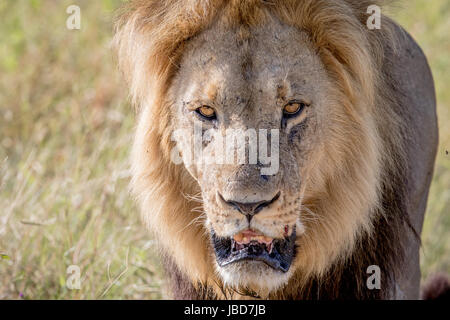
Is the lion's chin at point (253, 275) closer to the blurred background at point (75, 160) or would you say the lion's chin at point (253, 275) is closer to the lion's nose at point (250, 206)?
the lion's nose at point (250, 206)

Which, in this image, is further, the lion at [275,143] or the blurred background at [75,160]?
the blurred background at [75,160]

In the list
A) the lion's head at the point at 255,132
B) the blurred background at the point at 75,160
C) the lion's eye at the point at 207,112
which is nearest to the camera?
the lion's head at the point at 255,132

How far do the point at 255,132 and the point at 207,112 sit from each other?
0.26 m

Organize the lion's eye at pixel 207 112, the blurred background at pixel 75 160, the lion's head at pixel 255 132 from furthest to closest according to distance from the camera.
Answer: the blurred background at pixel 75 160, the lion's eye at pixel 207 112, the lion's head at pixel 255 132

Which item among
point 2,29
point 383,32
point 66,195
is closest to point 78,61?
point 2,29

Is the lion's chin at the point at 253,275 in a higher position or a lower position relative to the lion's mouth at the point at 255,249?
lower

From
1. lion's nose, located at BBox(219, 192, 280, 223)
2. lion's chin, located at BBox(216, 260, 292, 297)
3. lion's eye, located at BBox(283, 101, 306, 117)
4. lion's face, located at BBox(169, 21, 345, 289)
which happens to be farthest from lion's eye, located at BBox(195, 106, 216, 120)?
lion's chin, located at BBox(216, 260, 292, 297)

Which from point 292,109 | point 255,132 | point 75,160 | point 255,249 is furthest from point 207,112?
point 75,160

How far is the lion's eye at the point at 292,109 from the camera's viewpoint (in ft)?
10.7

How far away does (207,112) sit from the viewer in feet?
10.8

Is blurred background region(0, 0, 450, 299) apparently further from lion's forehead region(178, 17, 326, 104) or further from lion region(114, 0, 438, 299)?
lion's forehead region(178, 17, 326, 104)

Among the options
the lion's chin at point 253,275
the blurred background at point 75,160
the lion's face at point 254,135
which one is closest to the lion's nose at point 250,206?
the lion's face at point 254,135

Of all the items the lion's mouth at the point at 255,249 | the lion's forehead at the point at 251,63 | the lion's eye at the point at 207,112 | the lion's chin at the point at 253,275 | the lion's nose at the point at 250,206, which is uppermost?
the lion's forehead at the point at 251,63

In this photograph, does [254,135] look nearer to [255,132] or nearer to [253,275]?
[255,132]
